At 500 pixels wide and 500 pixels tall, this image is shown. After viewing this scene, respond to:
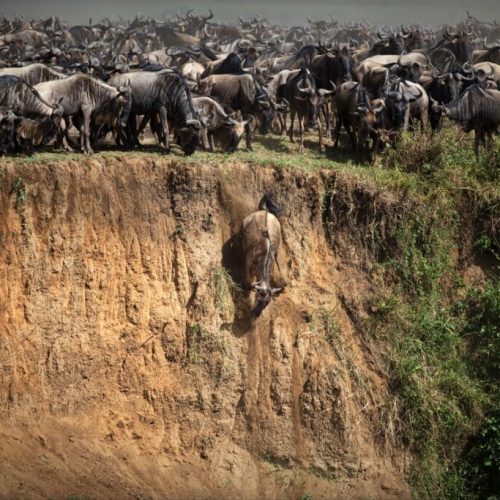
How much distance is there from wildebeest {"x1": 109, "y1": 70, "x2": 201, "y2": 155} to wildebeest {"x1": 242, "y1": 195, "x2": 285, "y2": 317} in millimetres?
2183

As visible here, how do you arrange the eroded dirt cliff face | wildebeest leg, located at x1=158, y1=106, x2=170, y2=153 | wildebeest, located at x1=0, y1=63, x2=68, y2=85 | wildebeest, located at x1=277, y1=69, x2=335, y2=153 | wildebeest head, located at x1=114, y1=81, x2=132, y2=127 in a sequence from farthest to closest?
wildebeest, located at x1=277, y1=69, x2=335, y2=153 → wildebeest, located at x1=0, y1=63, x2=68, y2=85 → wildebeest leg, located at x1=158, y1=106, x2=170, y2=153 → wildebeest head, located at x1=114, y1=81, x2=132, y2=127 → the eroded dirt cliff face

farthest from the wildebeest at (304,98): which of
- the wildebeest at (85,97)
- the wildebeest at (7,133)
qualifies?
the wildebeest at (7,133)

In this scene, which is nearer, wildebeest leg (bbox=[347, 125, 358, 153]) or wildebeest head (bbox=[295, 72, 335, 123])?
wildebeest leg (bbox=[347, 125, 358, 153])

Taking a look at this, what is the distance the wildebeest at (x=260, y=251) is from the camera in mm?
13820

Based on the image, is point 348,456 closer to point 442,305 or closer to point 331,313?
point 331,313

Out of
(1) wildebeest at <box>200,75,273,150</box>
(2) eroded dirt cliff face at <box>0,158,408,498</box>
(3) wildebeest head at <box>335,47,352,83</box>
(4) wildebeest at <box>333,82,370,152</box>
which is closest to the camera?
(2) eroded dirt cliff face at <box>0,158,408,498</box>

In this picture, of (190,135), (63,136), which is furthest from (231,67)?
(63,136)

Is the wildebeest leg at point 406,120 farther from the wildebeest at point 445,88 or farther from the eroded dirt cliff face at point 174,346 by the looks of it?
the eroded dirt cliff face at point 174,346

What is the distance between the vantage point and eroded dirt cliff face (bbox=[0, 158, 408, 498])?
12828 mm

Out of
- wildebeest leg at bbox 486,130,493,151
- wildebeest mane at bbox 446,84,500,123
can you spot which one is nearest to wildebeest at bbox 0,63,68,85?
wildebeest mane at bbox 446,84,500,123

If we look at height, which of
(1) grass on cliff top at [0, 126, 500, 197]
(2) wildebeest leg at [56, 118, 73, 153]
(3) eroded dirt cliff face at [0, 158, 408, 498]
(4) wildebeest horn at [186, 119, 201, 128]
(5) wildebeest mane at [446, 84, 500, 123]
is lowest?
(3) eroded dirt cliff face at [0, 158, 408, 498]

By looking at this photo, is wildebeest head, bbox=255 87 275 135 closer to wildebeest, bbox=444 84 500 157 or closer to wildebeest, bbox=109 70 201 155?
wildebeest, bbox=109 70 201 155

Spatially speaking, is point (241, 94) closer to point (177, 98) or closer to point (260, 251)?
point (177, 98)

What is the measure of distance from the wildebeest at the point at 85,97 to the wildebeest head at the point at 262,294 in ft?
12.6
